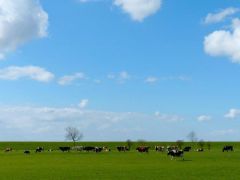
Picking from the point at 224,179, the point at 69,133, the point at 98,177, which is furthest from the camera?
the point at 69,133

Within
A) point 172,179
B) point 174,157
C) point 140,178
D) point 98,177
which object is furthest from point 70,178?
point 174,157

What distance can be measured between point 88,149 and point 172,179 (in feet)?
232

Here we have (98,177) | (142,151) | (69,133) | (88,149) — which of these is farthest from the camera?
(69,133)

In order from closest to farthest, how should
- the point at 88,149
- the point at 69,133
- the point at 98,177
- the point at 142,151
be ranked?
1. the point at 98,177
2. the point at 142,151
3. the point at 88,149
4. the point at 69,133

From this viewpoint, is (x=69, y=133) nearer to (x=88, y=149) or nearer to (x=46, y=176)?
(x=88, y=149)

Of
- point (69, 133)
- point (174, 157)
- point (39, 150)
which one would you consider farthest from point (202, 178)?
point (69, 133)

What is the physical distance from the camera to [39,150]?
104 metres

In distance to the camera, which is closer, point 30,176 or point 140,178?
point 140,178

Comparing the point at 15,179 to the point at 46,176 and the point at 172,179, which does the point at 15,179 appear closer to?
the point at 46,176

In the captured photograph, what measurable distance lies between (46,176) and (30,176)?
126cm

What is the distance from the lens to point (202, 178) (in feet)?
104

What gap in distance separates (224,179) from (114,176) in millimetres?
7846

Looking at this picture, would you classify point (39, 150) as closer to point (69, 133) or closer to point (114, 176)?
point (69, 133)

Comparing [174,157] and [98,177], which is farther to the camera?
[174,157]
